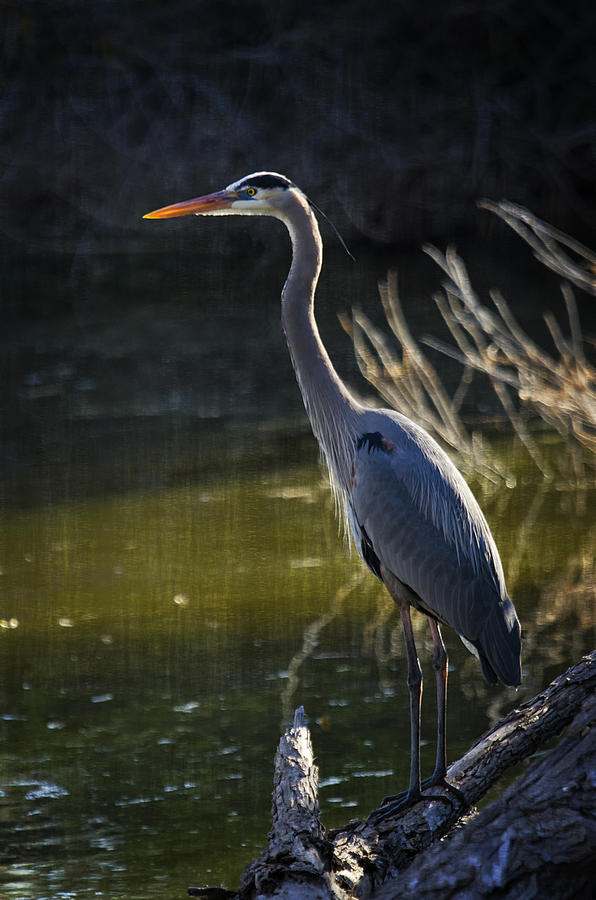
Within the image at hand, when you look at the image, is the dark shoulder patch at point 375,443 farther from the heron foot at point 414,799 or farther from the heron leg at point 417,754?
the heron foot at point 414,799

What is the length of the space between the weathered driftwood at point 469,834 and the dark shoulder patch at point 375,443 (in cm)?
84

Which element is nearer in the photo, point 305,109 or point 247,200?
point 247,200

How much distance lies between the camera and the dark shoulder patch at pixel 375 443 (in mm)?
3682

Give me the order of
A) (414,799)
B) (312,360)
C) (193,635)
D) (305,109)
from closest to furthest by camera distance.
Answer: (414,799) → (312,360) → (193,635) → (305,109)

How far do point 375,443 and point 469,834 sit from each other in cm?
129

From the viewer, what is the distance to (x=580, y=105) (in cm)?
1298

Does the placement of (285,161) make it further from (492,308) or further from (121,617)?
(121,617)

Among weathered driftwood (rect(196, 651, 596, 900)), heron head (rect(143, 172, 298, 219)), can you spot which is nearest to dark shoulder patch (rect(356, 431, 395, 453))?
heron head (rect(143, 172, 298, 219))

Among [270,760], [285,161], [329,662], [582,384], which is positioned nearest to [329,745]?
[270,760]

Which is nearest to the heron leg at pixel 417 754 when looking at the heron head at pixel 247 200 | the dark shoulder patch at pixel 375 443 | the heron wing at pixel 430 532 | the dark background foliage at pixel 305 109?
the heron wing at pixel 430 532

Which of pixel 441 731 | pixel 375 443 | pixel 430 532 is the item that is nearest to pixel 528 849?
pixel 441 731

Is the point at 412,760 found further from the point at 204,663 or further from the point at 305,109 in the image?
the point at 305,109

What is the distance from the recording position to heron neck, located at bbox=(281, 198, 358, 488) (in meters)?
3.88

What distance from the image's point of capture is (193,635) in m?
5.24
